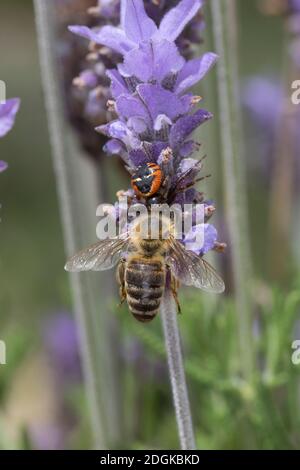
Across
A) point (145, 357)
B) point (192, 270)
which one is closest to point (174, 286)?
point (192, 270)

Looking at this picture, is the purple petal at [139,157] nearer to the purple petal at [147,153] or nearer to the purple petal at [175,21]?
the purple petal at [147,153]

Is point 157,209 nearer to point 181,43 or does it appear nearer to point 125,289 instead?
point 125,289

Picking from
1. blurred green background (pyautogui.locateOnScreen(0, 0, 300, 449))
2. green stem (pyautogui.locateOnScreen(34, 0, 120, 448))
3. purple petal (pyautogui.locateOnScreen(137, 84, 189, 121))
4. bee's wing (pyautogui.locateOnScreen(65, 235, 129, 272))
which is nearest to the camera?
purple petal (pyautogui.locateOnScreen(137, 84, 189, 121))

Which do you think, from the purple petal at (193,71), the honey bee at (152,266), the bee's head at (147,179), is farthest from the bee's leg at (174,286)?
the purple petal at (193,71)

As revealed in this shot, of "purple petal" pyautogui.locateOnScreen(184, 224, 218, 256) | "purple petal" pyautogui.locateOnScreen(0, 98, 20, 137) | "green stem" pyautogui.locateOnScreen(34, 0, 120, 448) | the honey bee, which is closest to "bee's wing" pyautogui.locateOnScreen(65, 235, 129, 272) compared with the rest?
the honey bee

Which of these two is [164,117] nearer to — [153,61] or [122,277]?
[153,61]

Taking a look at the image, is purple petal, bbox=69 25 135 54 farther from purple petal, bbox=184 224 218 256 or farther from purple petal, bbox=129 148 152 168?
purple petal, bbox=184 224 218 256
